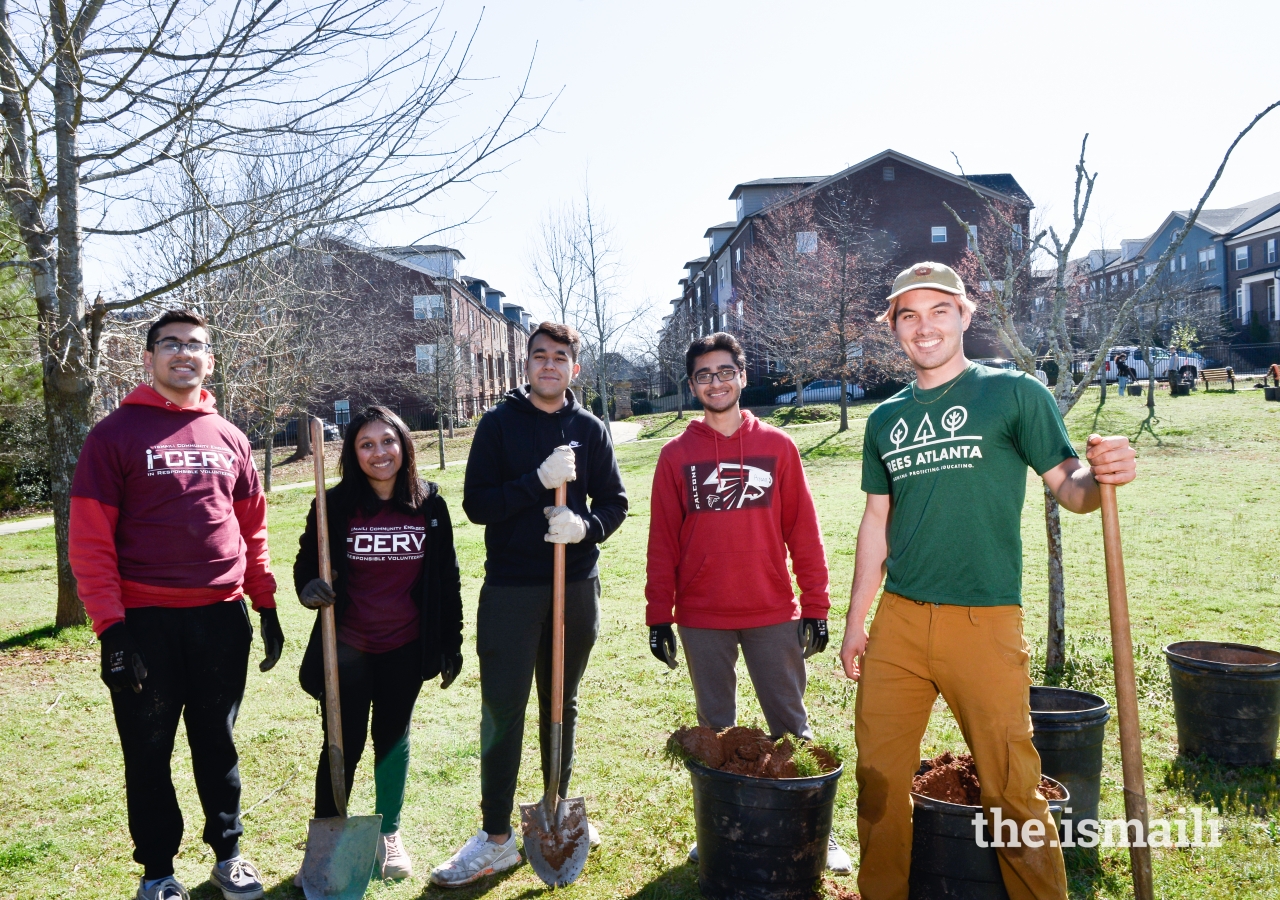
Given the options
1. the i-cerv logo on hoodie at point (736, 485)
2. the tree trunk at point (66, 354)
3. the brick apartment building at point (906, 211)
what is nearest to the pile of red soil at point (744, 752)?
the i-cerv logo on hoodie at point (736, 485)

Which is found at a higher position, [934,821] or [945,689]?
[945,689]

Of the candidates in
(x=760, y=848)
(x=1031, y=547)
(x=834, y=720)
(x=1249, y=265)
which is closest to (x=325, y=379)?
(x=1031, y=547)

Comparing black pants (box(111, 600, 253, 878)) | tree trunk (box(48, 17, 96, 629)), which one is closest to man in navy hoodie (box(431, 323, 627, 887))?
black pants (box(111, 600, 253, 878))

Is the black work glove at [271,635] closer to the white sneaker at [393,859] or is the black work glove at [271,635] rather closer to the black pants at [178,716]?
the black pants at [178,716]

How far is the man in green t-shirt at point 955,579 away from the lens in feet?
9.18

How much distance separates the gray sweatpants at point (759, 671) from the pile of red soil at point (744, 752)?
13.1 inches

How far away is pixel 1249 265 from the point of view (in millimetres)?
49094

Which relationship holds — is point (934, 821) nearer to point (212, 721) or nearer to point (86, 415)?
point (212, 721)

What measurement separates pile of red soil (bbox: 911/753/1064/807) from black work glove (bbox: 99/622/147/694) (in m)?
2.88

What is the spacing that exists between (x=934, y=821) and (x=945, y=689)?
0.52 metres

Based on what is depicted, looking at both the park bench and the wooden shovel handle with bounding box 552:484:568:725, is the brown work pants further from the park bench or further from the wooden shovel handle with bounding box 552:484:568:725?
the park bench

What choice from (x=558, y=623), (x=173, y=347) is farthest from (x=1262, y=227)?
(x=173, y=347)

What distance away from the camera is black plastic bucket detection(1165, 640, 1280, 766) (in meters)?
4.28

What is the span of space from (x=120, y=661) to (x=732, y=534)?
2.41 m
